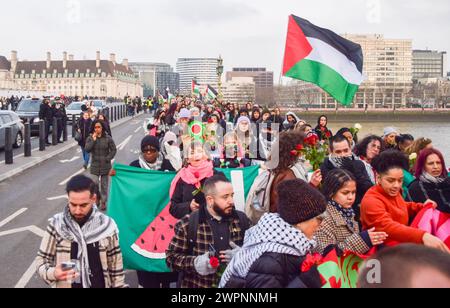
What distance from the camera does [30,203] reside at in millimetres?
11141

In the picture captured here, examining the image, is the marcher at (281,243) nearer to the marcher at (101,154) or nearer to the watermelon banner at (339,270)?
the watermelon banner at (339,270)

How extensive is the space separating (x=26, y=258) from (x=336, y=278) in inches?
207

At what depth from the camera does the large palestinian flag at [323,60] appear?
23.7 ft

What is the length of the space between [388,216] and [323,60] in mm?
3740

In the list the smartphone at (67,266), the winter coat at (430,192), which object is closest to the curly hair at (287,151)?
the winter coat at (430,192)

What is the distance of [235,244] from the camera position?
3812 mm

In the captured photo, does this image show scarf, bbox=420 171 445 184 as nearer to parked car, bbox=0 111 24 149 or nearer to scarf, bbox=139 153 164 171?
scarf, bbox=139 153 164 171

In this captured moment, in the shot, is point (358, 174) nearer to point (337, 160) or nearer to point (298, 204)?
point (337, 160)

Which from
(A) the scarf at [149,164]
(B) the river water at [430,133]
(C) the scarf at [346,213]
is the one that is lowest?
(B) the river water at [430,133]

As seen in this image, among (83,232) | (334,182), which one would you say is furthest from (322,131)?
(83,232)

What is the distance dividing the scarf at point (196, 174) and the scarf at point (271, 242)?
218cm
